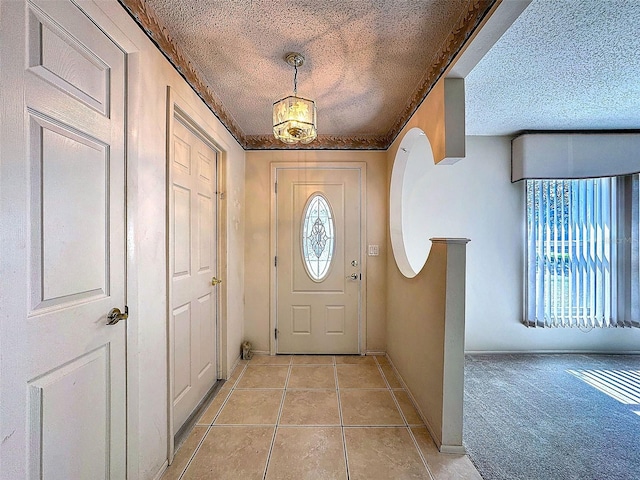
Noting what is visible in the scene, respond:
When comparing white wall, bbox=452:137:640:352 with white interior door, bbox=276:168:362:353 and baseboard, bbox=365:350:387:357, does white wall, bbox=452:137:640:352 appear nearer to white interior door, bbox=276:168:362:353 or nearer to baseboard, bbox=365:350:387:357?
baseboard, bbox=365:350:387:357

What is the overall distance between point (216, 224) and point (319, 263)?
1253mm

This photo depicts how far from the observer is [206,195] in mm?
2449

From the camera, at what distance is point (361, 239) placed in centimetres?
336

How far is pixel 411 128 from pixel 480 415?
231cm

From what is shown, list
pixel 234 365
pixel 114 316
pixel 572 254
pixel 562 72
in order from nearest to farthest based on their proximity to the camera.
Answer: pixel 114 316
pixel 562 72
pixel 234 365
pixel 572 254

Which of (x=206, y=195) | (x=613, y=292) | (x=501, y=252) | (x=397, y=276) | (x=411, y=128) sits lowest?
(x=613, y=292)

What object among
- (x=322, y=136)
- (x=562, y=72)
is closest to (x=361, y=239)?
(x=322, y=136)

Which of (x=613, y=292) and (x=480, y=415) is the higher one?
(x=613, y=292)

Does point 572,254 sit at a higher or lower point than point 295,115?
lower

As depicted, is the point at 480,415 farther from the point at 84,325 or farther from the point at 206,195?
the point at 206,195

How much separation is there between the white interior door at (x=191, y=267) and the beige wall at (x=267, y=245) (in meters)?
0.71

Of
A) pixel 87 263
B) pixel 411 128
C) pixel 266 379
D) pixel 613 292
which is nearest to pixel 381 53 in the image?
pixel 411 128

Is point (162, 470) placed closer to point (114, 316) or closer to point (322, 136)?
point (114, 316)

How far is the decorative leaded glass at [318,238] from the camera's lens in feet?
11.0
